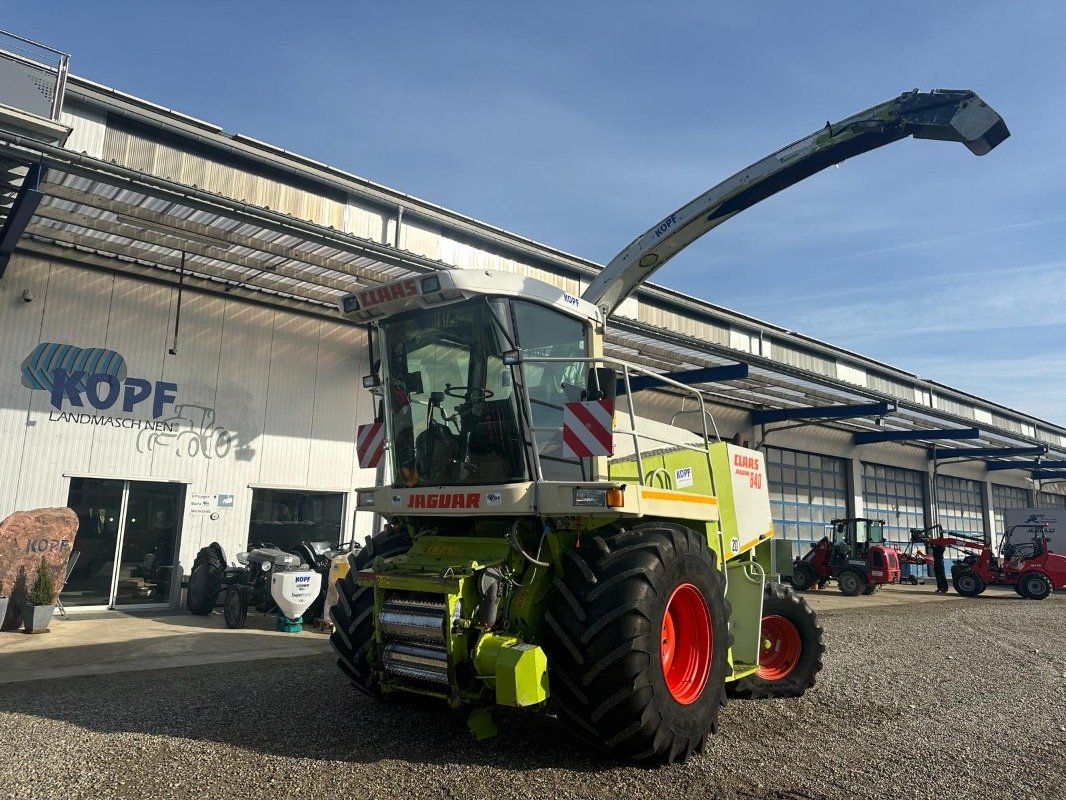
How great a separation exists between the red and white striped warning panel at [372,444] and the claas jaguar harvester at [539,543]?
2 cm

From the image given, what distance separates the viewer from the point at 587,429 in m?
4.93

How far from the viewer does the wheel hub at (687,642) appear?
16.7ft

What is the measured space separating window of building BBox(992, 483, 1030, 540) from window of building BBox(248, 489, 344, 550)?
3224 cm

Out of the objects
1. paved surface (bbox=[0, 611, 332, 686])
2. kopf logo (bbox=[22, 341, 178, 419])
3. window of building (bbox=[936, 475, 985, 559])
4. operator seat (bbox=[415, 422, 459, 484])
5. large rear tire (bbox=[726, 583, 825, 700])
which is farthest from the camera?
window of building (bbox=[936, 475, 985, 559])

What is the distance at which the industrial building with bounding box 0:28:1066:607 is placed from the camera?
989 centimetres

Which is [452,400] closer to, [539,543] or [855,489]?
[539,543]

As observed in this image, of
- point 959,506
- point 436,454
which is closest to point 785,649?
point 436,454

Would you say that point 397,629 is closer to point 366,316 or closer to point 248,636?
point 366,316

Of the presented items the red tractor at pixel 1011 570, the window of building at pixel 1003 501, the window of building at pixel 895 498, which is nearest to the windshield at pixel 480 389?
the red tractor at pixel 1011 570

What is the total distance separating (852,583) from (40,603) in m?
17.4

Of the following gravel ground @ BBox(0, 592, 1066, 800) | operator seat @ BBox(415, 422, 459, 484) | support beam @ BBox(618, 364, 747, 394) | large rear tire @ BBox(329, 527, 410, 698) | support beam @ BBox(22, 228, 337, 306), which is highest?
support beam @ BBox(22, 228, 337, 306)

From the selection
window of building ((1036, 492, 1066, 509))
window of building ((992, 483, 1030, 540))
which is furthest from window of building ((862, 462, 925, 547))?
window of building ((1036, 492, 1066, 509))

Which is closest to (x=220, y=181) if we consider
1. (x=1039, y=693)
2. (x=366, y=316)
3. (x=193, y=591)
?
(x=193, y=591)

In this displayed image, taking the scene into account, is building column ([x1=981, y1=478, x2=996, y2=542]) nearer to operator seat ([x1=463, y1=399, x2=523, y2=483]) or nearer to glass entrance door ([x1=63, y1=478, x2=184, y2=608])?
glass entrance door ([x1=63, y1=478, x2=184, y2=608])
